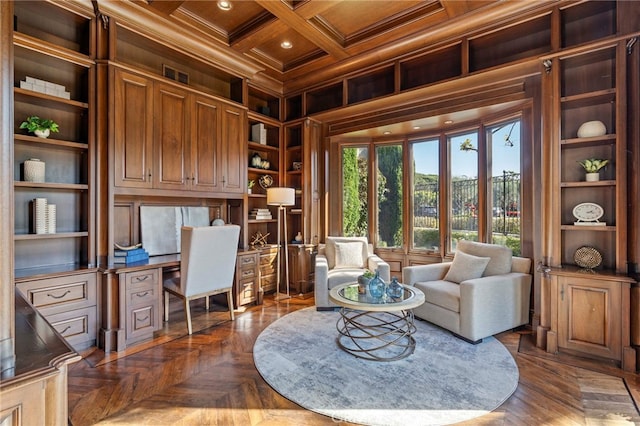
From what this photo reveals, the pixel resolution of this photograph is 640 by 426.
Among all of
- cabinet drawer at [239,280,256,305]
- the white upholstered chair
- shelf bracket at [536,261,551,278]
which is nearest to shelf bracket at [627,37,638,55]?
shelf bracket at [536,261,551,278]

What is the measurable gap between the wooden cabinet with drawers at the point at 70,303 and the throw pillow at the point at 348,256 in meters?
2.79

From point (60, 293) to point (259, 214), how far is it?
2.54 metres

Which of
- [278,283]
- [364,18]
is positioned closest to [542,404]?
[278,283]

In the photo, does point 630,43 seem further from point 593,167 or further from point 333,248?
point 333,248

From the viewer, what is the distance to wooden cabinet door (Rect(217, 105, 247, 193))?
410 cm

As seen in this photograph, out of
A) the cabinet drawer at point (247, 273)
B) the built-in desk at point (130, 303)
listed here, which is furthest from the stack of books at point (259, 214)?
the built-in desk at point (130, 303)

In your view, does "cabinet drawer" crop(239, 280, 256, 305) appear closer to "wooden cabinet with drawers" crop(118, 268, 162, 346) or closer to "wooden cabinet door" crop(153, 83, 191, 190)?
"wooden cabinet with drawers" crop(118, 268, 162, 346)

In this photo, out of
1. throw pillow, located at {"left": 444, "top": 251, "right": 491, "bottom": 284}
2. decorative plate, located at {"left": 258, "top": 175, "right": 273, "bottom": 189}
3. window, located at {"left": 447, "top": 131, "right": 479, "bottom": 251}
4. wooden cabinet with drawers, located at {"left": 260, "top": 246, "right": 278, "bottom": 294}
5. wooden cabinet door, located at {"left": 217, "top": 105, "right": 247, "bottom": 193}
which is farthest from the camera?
decorative plate, located at {"left": 258, "top": 175, "right": 273, "bottom": 189}

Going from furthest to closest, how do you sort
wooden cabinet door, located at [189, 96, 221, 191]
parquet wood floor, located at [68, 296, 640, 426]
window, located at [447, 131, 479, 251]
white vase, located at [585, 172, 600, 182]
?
window, located at [447, 131, 479, 251]
wooden cabinet door, located at [189, 96, 221, 191]
white vase, located at [585, 172, 600, 182]
parquet wood floor, located at [68, 296, 640, 426]

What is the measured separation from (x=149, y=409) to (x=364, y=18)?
405 cm

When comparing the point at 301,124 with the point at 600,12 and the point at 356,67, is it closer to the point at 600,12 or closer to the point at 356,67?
the point at 356,67

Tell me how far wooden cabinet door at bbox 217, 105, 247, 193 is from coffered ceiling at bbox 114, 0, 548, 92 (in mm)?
754

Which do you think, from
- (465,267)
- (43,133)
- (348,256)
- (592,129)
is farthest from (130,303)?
(592,129)

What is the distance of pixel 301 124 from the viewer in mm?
4926
